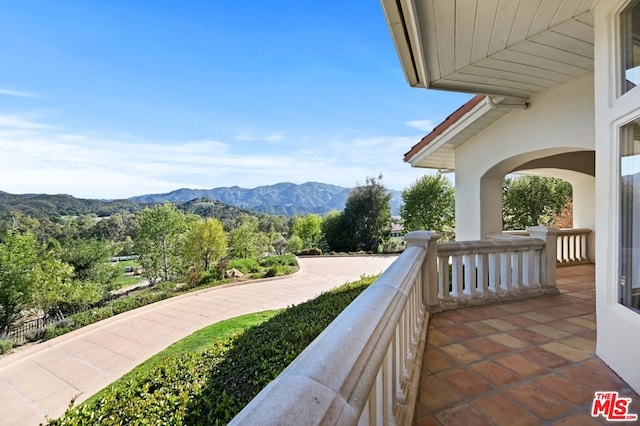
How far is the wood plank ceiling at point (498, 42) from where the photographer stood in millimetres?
2322

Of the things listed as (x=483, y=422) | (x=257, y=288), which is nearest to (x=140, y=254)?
(x=257, y=288)

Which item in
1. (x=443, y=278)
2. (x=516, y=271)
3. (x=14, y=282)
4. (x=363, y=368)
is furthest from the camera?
(x=14, y=282)

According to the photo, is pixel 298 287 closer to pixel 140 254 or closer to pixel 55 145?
pixel 140 254

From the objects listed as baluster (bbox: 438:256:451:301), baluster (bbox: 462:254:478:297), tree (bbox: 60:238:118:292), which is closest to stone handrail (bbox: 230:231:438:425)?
baluster (bbox: 438:256:451:301)

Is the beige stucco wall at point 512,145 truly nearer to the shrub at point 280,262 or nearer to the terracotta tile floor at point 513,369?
the terracotta tile floor at point 513,369

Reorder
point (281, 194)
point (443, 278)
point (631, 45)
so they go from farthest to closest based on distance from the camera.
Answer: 1. point (281, 194)
2. point (443, 278)
3. point (631, 45)

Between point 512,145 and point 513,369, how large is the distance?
3.90 m

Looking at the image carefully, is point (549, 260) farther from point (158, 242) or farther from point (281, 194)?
point (281, 194)

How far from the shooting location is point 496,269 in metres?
4.04

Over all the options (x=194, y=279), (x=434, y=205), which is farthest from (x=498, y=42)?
(x=194, y=279)

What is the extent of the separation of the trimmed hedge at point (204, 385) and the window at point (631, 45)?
3939mm

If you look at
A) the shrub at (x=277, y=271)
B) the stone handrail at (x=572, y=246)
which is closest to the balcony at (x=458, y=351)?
the stone handrail at (x=572, y=246)

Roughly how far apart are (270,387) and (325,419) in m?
0.11

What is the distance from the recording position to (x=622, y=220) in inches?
82.4
